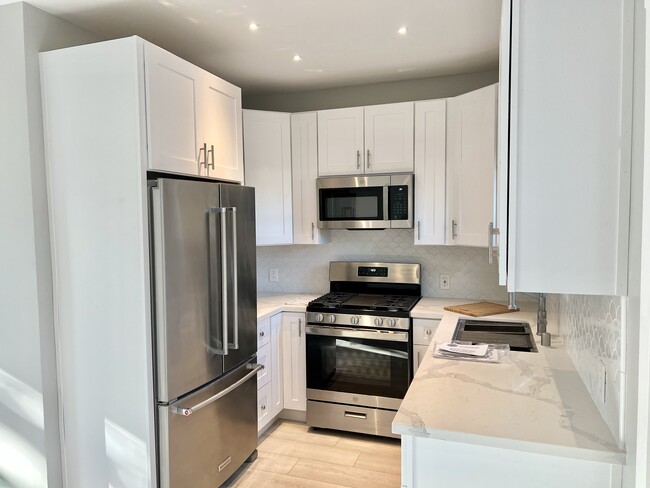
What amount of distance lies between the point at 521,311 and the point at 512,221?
80.1 inches

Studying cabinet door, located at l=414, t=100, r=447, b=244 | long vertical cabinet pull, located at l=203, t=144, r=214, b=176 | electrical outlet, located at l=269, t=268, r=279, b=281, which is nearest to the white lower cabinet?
cabinet door, located at l=414, t=100, r=447, b=244

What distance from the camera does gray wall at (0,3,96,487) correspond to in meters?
2.13

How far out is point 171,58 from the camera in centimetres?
221

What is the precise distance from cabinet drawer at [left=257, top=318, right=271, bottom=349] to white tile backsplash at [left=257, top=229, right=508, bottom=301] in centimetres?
81

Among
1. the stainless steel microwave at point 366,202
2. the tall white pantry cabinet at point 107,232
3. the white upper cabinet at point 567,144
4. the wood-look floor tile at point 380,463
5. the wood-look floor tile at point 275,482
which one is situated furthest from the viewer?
the stainless steel microwave at point 366,202

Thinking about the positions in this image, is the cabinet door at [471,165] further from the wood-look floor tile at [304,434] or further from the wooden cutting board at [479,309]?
the wood-look floor tile at [304,434]

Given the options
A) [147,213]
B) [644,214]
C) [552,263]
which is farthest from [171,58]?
[644,214]

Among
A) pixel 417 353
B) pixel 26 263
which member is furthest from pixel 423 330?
pixel 26 263

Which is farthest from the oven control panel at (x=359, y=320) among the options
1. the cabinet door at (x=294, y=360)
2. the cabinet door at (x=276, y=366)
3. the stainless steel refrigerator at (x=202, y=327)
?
the stainless steel refrigerator at (x=202, y=327)

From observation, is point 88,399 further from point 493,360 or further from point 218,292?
point 493,360

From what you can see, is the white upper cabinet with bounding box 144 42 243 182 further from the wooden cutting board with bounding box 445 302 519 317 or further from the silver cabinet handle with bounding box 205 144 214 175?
the wooden cutting board with bounding box 445 302 519 317

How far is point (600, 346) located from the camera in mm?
1479

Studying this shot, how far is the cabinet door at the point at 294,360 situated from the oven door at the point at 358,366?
6 centimetres

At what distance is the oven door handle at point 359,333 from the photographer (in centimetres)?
308
